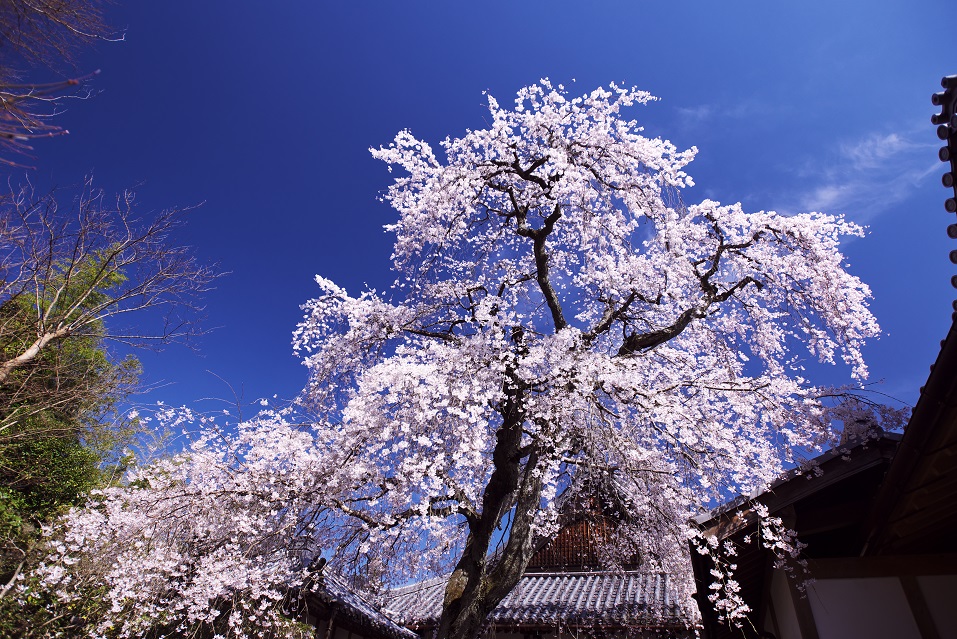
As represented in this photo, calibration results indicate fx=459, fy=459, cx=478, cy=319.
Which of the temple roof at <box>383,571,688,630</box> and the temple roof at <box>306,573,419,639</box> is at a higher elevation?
the temple roof at <box>383,571,688,630</box>

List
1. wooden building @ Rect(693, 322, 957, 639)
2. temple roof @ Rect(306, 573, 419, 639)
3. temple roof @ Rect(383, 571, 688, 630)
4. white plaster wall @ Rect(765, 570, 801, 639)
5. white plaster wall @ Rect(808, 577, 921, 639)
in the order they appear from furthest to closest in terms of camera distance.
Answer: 1. temple roof @ Rect(383, 571, 688, 630)
2. temple roof @ Rect(306, 573, 419, 639)
3. white plaster wall @ Rect(765, 570, 801, 639)
4. white plaster wall @ Rect(808, 577, 921, 639)
5. wooden building @ Rect(693, 322, 957, 639)

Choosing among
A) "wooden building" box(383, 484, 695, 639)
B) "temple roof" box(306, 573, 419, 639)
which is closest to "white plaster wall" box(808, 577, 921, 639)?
"wooden building" box(383, 484, 695, 639)

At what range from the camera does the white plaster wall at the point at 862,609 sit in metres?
3.51

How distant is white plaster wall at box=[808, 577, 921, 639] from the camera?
3510 millimetres

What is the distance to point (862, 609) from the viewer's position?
12.2 feet

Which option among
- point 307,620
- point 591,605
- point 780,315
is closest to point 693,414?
point 780,315

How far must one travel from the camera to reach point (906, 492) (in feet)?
9.13

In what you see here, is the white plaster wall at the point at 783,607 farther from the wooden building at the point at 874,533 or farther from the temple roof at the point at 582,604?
the temple roof at the point at 582,604

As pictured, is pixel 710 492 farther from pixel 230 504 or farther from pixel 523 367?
pixel 230 504

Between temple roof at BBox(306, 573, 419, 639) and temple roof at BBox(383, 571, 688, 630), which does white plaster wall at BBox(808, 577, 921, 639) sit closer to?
temple roof at BBox(383, 571, 688, 630)

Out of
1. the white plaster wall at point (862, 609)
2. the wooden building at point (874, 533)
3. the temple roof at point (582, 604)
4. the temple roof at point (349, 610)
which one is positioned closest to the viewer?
the wooden building at point (874, 533)

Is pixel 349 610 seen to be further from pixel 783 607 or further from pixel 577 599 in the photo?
pixel 783 607

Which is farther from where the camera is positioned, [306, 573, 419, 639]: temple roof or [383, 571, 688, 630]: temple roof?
[383, 571, 688, 630]: temple roof

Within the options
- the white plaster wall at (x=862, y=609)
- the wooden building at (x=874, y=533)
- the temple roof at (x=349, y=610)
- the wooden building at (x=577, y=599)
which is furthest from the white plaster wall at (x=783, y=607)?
the temple roof at (x=349, y=610)
